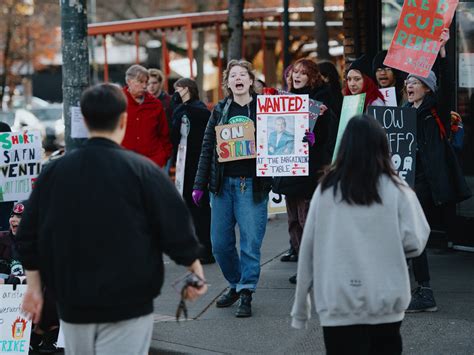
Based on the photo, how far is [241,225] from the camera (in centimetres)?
746

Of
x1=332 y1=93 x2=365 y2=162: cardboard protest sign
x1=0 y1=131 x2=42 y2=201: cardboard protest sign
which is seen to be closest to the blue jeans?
x1=332 y1=93 x2=365 y2=162: cardboard protest sign

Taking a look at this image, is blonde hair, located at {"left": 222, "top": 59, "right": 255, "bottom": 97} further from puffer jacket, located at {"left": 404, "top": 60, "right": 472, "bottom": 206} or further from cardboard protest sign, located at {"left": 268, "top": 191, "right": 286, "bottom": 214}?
cardboard protest sign, located at {"left": 268, "top": 191, "right": 286, "bottom": 214}

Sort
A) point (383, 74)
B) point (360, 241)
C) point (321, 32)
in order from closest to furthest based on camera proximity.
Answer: point (360, 241) → point (383, 74) → point (321, 32)

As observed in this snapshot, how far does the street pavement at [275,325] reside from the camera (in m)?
6.55

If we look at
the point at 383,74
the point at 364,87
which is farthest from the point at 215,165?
the point at 383,74

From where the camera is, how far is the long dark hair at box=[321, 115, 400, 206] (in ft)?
14.6

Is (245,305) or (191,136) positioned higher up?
(191,136)

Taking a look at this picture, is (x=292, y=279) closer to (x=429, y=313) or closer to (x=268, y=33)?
(x=429, y=313)

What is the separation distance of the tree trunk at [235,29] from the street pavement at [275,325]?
19.8 ft

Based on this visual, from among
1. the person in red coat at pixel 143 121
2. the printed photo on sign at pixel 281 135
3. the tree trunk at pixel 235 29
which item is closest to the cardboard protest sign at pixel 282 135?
the printed photo on sign at pixel 281 135

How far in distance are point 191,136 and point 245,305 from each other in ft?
8.97

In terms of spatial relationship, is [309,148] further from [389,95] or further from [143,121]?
[143,121]

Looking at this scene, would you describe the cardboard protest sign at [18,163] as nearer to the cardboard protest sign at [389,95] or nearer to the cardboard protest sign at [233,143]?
the cardboard protest sign at [233,143]

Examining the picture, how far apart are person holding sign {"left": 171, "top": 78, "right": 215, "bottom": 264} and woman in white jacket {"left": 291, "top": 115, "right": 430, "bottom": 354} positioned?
200 inches
